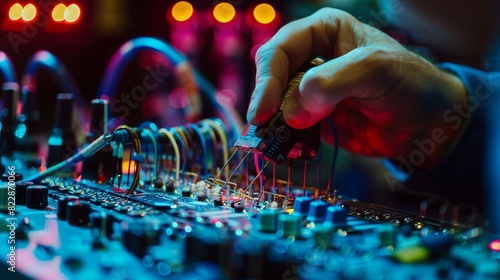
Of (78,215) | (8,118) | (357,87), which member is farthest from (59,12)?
(78,215)

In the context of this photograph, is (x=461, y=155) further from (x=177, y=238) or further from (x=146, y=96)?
(x=146, y=96)

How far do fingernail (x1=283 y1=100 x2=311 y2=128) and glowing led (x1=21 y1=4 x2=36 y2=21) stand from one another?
285 cm

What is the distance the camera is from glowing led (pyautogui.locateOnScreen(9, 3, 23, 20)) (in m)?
3.55

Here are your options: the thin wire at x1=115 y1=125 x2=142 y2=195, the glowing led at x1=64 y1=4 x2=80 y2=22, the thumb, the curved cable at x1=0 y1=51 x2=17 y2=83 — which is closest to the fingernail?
the thumb

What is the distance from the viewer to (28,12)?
3602 mm

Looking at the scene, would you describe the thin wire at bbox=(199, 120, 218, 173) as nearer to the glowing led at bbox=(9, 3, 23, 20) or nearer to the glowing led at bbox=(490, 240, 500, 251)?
the glowing led at bbox=(490, 240, 500, 251)

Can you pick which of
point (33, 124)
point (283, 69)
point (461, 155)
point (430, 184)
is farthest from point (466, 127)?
point (33, 124)

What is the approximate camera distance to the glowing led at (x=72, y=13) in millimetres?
4180

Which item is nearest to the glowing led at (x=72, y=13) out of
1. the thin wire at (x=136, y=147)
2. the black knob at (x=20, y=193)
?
the thin wire at (x=136, y=147)

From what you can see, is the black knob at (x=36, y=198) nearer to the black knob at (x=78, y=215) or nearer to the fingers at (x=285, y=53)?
the black knob at (x=78, y=215)

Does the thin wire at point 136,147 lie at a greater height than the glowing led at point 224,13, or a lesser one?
lesser

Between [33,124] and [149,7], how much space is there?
2783 millimetres

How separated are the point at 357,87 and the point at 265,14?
3.22 meters

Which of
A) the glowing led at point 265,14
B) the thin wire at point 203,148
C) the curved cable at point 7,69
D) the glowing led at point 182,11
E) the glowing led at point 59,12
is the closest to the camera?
the thin wire at point 203,148
